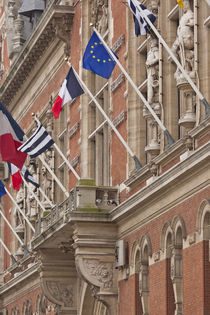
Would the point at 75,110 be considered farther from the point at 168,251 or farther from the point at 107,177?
the point at 168,251

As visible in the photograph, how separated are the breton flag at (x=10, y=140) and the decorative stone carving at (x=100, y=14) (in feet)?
13.3

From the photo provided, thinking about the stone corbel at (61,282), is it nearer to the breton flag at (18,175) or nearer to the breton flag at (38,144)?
the breton flag at (18,175)

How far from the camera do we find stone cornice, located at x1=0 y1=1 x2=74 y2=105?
43.4 metres

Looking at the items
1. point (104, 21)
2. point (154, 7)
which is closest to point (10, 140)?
point (104, 21)

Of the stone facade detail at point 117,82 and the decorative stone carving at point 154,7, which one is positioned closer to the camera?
the decorative stone carving at point 154,7

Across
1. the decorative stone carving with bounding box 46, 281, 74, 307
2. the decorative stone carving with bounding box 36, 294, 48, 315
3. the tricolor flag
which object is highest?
the tricolor flag

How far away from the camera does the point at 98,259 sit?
115 feet

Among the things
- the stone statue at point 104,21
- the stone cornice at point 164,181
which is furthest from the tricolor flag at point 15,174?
the stone cornice at point 164,181

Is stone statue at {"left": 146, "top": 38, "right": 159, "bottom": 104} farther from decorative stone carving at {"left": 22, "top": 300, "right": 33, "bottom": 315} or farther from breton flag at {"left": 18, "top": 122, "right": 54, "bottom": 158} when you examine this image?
decorative stone carving at {"left": 22, "top": 300, "right": 33, "bottom": 315}

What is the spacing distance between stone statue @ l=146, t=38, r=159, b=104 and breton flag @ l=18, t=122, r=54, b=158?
6611 millimetres

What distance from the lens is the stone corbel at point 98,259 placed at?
34.9 metres

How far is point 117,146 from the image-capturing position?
3653 centimetres

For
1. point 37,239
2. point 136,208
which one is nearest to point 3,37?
point 37,239

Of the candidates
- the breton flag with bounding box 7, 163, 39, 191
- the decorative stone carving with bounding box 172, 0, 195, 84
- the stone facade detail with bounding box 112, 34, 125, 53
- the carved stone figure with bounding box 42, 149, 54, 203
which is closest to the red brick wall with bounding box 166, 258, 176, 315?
the decorative stone carving with bounding box 172, 0, 195, 84
